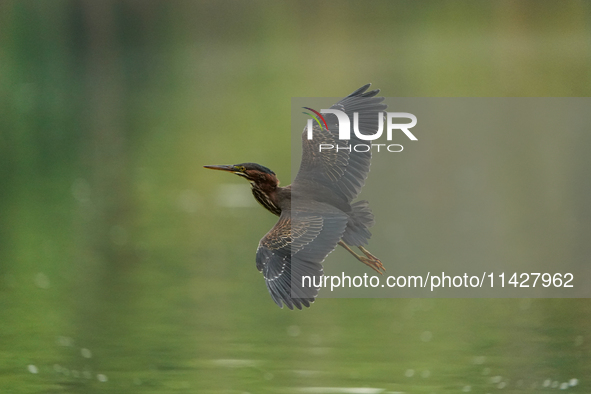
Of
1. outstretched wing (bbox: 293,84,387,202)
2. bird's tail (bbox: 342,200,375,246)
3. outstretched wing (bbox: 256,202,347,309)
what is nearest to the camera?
outstretched wing (bbox: 256,202,347,309)

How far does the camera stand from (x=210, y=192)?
1133 cm

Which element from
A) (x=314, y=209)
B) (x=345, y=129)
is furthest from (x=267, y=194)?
(x=345, y=129)

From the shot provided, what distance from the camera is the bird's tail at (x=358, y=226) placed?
185 inches

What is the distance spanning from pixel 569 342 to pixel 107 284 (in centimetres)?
381

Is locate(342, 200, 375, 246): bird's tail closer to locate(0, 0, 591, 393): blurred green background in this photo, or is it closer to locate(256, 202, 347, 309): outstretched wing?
locate(256, 202, 347, 309): outstretched wing

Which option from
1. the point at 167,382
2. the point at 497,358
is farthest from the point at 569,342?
the point at 167,382

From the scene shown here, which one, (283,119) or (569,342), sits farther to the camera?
(283,119)

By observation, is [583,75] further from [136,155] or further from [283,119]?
[136,155]

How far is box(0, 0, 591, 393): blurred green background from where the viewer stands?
6.36 m

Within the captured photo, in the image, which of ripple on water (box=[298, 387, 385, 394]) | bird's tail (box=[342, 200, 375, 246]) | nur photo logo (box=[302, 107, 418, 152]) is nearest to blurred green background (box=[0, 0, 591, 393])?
ripple on water (box=[298, 387, 385, 394])

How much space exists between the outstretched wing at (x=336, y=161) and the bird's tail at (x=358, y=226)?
13 cm

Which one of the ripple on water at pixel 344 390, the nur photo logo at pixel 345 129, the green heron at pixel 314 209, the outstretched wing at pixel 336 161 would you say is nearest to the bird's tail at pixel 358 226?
the green heron at pixel 314 209

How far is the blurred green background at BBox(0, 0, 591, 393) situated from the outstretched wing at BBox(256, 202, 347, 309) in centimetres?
150

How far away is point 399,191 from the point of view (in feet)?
33.9
